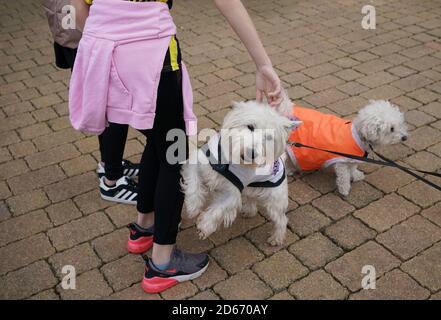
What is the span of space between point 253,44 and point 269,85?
0.30 m

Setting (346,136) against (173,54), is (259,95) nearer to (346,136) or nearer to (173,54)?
(173,54)

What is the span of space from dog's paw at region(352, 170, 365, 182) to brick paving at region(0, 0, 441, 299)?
91 millimetres

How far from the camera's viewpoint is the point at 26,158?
167 inches

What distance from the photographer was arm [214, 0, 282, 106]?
7.52ft

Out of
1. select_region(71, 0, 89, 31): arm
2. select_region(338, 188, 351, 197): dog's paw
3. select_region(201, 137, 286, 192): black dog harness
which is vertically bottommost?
select_region(338, 188, 351, 197): dog's paw

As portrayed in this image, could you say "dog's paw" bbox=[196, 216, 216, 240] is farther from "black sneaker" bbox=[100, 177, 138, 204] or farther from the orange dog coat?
the orange dog coat

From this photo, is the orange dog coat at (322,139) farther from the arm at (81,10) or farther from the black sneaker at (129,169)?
the arm at (81,10)

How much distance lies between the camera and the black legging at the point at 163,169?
2.33 metres

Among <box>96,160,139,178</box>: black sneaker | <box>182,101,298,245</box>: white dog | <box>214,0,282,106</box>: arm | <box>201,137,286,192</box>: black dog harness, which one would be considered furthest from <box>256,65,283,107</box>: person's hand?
<box>96,160,139,178</box>: black sneaker

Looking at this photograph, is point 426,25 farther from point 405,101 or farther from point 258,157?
point 258,157

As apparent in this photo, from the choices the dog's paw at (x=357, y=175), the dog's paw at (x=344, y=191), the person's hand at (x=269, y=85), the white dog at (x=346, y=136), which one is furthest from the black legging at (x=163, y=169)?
the dog's paw at (x=357, y=175)

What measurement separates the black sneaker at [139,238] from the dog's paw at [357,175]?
1791mm
